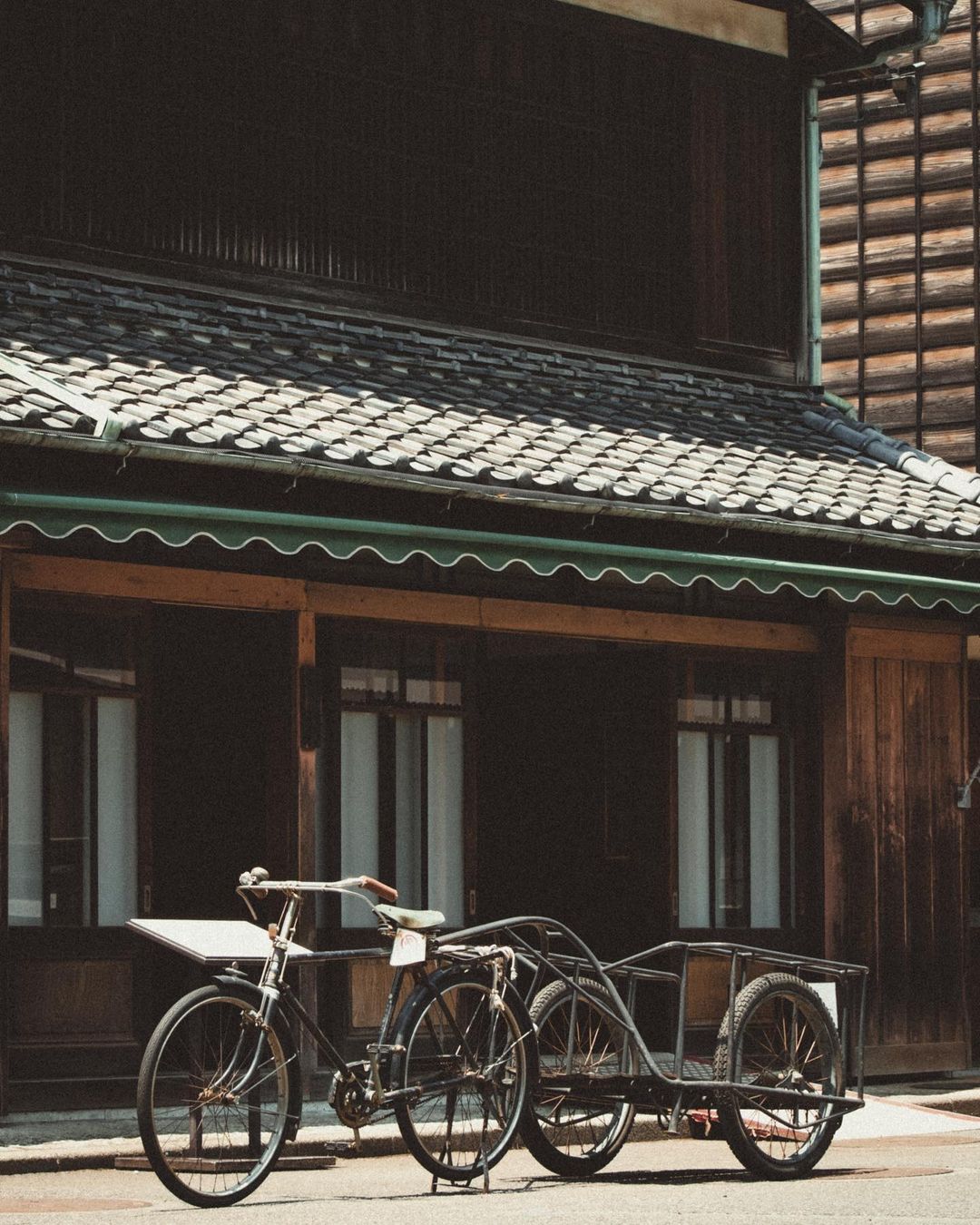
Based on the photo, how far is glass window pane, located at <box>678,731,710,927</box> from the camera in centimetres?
1406

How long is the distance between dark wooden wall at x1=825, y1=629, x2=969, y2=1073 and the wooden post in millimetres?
3646

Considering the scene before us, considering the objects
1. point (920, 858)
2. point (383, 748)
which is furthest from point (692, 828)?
point (383, 748)

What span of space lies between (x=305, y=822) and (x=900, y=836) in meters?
4.28

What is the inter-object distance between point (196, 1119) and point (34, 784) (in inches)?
140

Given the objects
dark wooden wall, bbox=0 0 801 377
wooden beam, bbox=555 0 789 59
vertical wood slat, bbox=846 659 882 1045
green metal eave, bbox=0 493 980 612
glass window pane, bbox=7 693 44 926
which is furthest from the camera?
wooden beam, bbox=555 0 789 59

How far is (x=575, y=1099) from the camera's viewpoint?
29.9 ft

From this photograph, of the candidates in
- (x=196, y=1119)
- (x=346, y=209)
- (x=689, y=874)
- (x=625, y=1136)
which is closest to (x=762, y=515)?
(x=689, y=874)

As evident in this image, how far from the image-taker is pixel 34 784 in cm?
1172

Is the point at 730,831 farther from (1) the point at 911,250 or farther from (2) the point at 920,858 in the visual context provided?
(1) the point at 911,250

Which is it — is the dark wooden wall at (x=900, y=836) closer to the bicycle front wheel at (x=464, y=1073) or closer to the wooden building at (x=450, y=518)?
the wooden building at (x=450, y=518)

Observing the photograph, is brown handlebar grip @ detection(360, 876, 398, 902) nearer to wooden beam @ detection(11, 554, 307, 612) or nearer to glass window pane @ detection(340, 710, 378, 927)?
wooden beam @ detection(11, 554, 307, 612)

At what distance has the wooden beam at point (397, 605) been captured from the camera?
457 inches

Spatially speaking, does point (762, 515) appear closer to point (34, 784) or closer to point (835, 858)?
point (835, 858)

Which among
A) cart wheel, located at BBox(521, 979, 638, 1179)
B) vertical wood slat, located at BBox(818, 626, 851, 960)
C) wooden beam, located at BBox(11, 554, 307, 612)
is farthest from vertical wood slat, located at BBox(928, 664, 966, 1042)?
cart wheel, located at BBox(521, 979, 638, 1179)
